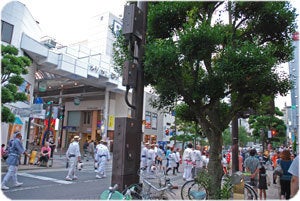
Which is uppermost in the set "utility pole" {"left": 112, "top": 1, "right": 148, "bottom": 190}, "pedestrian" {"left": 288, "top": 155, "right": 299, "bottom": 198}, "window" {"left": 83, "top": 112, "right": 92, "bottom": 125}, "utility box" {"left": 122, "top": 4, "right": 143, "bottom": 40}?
"window" {"left": 83, "top": 112, "right": 92, "bottom": 125}

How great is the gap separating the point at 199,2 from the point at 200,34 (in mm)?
1496

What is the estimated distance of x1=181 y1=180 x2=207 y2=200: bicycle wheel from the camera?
6.86 metres

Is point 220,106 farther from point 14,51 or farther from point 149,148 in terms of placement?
point 14,51

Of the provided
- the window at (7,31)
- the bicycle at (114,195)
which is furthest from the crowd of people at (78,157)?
the window at (7,31)

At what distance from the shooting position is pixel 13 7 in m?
18.8

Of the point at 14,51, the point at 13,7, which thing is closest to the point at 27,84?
the point at 13,7

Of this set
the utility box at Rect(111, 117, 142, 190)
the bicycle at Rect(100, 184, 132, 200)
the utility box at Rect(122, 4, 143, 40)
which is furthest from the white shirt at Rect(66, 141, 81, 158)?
the utility box at Rect(122, 4, 143, 40)

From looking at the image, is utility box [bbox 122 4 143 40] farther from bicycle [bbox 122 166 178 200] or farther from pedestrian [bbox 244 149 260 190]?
pedestrian [bbox 244 149 260 190]

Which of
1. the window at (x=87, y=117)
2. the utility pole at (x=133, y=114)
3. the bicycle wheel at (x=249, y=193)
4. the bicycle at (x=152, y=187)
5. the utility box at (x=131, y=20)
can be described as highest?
the window at (x=87, y=117)

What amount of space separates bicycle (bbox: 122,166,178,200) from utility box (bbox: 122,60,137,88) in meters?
2.02

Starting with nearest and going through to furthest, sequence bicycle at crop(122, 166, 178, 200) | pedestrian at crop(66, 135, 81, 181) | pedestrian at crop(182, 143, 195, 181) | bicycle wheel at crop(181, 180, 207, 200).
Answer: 1. bicycle at crop(122, 166, 178, 200)
2. bicycle wheel at crop(181, 180, 207, 200)
3. pedestrian at crop(66, 135, 81, 181)
4. pedestrian at crop(182, 143, 195, 181)

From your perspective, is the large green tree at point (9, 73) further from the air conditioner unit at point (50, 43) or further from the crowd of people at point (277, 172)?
the air conditioner unit at point (50, 43)

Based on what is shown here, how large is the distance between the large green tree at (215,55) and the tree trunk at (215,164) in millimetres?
25

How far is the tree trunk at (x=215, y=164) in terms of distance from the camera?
7.05m
